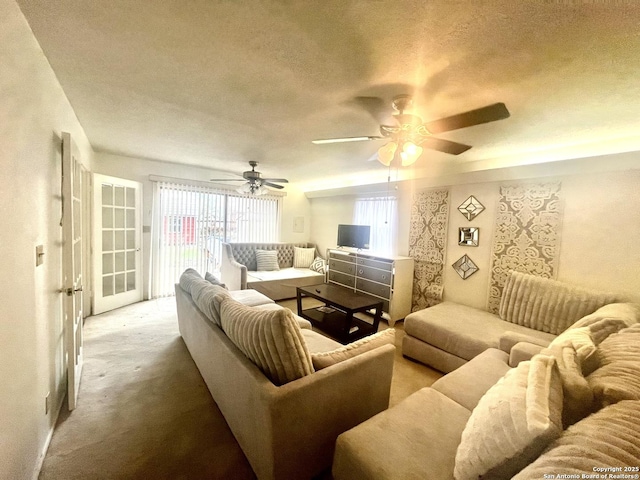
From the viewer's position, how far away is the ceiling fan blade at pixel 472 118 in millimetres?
1463

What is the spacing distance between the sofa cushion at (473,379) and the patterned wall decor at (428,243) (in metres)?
1.86

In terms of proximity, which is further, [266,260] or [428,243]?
[266,260]

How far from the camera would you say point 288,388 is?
4.16 feet

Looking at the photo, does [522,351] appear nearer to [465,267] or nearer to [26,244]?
[465,267]

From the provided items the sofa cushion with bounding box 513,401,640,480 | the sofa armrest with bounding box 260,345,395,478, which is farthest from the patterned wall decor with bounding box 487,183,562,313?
the sofa cushion with bounding box 513,401,640,480

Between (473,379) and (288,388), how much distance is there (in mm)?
1315

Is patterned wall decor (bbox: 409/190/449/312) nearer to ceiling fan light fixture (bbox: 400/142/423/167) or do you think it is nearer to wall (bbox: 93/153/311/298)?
ceiling fan light fixture (bbox: 400/142/423/167)

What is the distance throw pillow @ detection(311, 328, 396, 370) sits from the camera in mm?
1493

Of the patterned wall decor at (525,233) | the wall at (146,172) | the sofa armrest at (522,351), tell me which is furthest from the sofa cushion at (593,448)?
the wall at (146,172)

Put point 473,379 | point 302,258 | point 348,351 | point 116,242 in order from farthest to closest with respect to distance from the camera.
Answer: point 302,258 < point 116,242 < point 473,379 < point 348,351

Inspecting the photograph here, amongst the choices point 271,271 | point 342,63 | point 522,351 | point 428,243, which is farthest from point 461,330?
point 271,271

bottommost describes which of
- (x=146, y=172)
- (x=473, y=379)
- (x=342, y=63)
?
(x=473, y=379)

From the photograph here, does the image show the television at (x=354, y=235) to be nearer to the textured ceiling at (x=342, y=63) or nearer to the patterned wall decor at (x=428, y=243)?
the patterned wall decor at (x=428, y=243)

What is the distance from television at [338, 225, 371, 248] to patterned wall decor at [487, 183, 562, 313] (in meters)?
2.01
